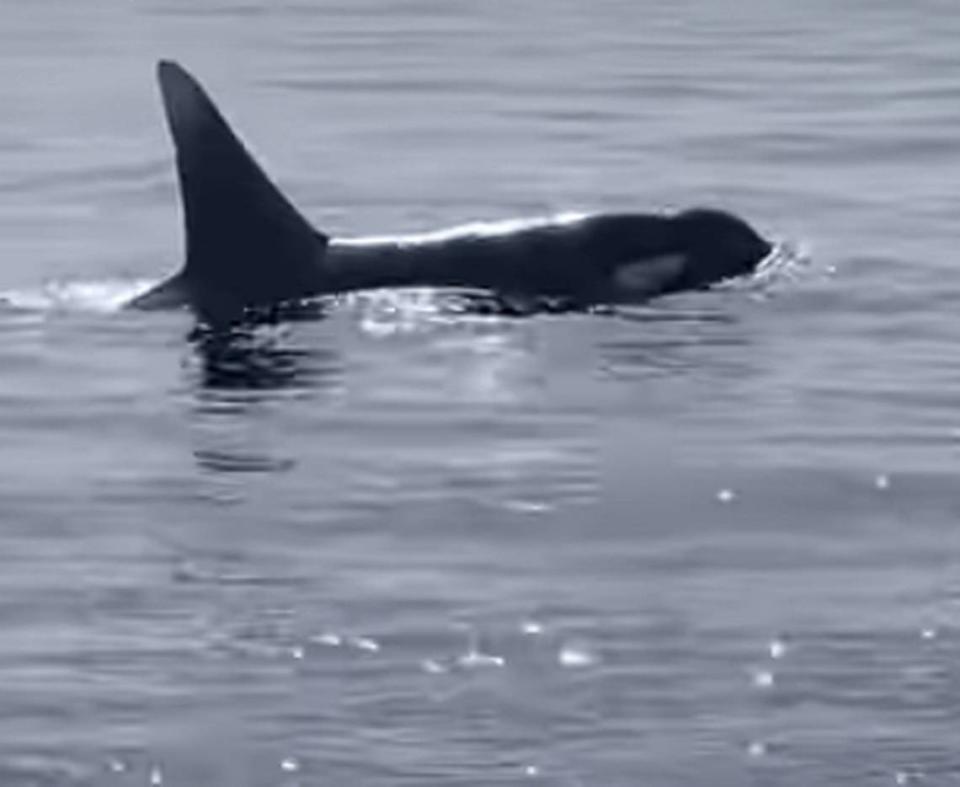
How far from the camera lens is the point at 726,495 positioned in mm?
19875

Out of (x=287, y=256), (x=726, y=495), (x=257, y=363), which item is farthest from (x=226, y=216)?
(x=726, y=495)

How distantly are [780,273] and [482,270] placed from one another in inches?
76.3

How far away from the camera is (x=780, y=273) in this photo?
2609 centimetres

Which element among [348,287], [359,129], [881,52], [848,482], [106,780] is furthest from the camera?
[881,52]

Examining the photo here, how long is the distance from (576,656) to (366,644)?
2.66ft

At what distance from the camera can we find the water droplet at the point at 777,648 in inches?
666

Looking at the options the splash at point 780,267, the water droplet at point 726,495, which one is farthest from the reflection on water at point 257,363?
the water droplet at point 726,495

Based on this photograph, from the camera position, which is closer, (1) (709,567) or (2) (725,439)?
(1) (709,567)

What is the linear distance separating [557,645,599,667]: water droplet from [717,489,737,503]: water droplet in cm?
283

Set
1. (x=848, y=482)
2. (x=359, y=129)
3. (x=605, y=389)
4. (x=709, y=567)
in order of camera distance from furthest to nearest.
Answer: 1. (x=359, y=129)
2. (x=605, y=389)
3. (x=848, y=482)
4. (x=709, y=567)

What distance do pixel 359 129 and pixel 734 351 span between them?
40.9 ft

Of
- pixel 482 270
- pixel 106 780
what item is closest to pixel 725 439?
pixel 482 270

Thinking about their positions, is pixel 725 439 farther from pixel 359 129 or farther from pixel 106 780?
pixel 359 129

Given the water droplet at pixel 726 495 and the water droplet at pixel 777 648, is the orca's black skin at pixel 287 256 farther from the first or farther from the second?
the water droplet at pixel 777 648
